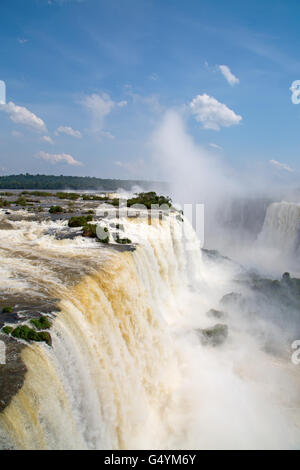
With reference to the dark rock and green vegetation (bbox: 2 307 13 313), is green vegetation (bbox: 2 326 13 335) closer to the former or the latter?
green vegetation (bbox: 2 307 13 313)

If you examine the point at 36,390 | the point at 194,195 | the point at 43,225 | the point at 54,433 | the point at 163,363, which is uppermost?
the point at 194,195

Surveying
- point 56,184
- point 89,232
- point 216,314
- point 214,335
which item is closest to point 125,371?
point 214,335

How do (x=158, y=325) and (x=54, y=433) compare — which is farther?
(x=158, y=325)

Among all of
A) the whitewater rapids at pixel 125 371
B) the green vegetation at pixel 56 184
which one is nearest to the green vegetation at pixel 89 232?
→ the whitewater rapids at pixel 125 371

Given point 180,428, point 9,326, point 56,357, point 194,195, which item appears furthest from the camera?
point 194,195

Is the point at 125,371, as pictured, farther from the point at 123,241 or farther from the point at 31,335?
the point at 123,241

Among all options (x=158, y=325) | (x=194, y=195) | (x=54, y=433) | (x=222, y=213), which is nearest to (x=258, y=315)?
(x=158, y=325)
